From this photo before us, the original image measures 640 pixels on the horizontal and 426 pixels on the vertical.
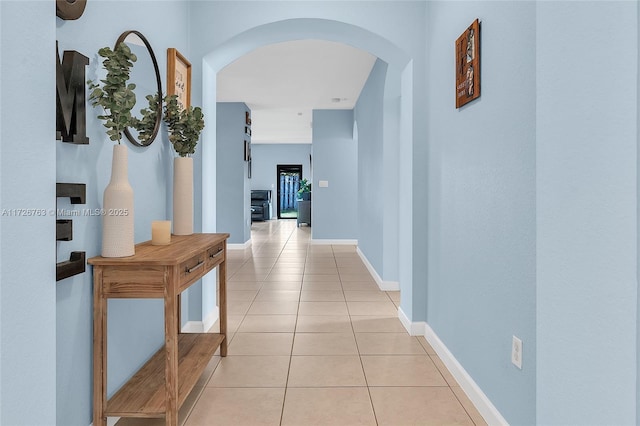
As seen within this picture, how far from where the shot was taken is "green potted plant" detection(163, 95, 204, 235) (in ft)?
8.04

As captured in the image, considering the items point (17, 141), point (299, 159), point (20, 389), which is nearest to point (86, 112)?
point (17, 141)

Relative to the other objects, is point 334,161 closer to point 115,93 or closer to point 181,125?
point 181,125

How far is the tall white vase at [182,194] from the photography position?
2.45m

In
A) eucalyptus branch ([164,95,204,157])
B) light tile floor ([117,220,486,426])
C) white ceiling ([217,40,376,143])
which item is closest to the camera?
light tile floor ([117,220,486,426])

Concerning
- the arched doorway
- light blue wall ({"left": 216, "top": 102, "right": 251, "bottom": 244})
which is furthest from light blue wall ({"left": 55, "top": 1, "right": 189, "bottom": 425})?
light blue wall ({"left": 216, "top": 102, "right": 251, "bottom": 244})

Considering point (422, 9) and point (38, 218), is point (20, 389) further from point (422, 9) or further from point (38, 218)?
point (422, 9)

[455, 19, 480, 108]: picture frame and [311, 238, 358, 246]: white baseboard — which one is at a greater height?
[455, 19, 480, 108]: picture frame

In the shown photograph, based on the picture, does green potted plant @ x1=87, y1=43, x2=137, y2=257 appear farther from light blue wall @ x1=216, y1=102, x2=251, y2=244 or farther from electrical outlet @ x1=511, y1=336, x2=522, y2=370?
light blue wall @ x1=216, y1=102, x2=251, y2=244

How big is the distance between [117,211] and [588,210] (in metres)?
1.60

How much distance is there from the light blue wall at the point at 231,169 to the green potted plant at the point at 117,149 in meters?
5.82

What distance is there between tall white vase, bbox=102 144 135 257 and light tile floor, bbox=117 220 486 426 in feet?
2.62

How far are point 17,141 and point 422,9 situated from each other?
280cm

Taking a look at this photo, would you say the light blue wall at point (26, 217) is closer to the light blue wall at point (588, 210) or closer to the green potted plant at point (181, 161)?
the light blue wall at point (588, 210)

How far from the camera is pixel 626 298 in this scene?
3.22 ft
